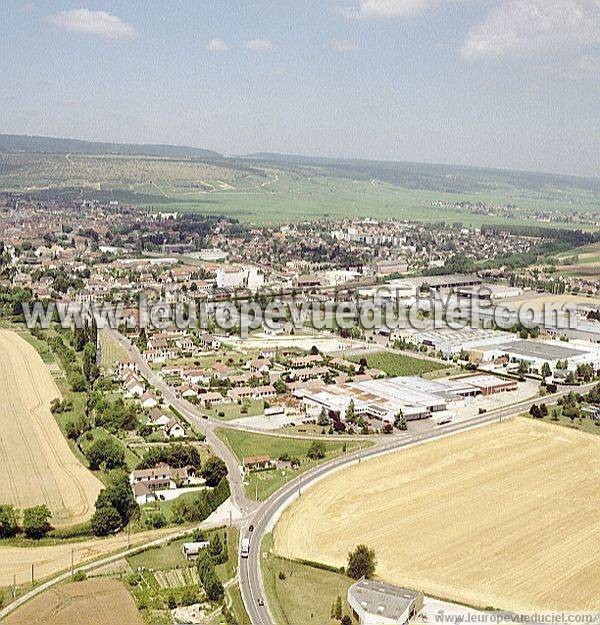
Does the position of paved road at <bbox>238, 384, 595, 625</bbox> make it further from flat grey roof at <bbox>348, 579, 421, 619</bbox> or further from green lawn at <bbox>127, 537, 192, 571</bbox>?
flat grey roof at <bbox>348, 579, 421, 619</bbox>

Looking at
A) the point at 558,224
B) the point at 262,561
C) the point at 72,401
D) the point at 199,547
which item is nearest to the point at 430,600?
the point at 262,561

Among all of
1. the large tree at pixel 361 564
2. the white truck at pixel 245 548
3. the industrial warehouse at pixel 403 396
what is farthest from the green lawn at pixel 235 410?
the large tree at pixel 361 564

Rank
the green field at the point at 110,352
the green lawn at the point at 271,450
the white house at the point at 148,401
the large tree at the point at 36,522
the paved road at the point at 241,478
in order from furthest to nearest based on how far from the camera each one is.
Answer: the green field at the point at 110,352 < the white house at the point at 148,401 < the green lawn at the point at 271,450 < the large tree at the point at 36,522 < the paved road at the point at 241,478

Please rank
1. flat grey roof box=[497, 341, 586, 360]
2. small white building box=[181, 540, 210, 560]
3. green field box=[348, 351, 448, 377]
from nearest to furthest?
small white building box=[181, 540, 210, 560], green field box=[348, 351, 448, 377], flat grey roof box=[497, 341, 586, 360]

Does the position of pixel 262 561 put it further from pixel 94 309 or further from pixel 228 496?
pixel 94 309

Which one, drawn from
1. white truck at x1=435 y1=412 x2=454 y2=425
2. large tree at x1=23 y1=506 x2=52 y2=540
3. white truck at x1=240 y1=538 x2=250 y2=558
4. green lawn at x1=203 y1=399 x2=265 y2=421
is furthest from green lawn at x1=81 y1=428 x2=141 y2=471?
white truck at x1=435 y1=412 x2=454 y2=425

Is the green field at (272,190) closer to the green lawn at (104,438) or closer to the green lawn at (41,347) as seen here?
the green lawn at (41,347)
